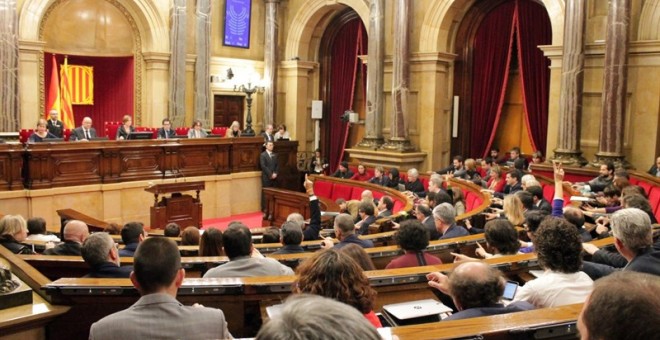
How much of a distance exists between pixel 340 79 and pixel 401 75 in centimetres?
312

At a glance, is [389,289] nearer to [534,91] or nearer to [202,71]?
[534,91]

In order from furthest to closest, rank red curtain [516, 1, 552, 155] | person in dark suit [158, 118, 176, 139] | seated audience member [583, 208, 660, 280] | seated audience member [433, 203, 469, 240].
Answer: red curtain [516, 1, 552, 155], person in dark suit [158, 118, 176, 139], seated audience member [433, 203, 469, 240], seated audience member [583, 208, 660, 280]

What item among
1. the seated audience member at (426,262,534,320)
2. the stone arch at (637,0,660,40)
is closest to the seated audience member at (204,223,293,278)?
the seated audience member at (426,262,534,320)

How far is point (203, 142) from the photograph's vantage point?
11258 mm

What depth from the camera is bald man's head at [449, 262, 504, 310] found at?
2.55 metres

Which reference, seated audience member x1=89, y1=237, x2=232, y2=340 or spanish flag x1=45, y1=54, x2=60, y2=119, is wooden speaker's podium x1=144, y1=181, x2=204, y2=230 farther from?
seated audience member x1=89, y1=237, x2=232, y2=340

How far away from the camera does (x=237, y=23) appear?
14133 millimetres

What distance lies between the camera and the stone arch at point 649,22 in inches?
370

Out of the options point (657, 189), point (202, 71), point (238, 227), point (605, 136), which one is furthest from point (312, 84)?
point (238, 227)

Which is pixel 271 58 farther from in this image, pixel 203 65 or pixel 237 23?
pixel 203 65

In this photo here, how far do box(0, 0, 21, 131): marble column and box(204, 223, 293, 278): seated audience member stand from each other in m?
8.36

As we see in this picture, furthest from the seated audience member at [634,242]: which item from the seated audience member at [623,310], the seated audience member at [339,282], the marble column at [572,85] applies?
the marble column at [572,85]

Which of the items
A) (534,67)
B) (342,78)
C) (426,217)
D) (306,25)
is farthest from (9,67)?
(534,67)

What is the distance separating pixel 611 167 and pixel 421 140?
437cm
